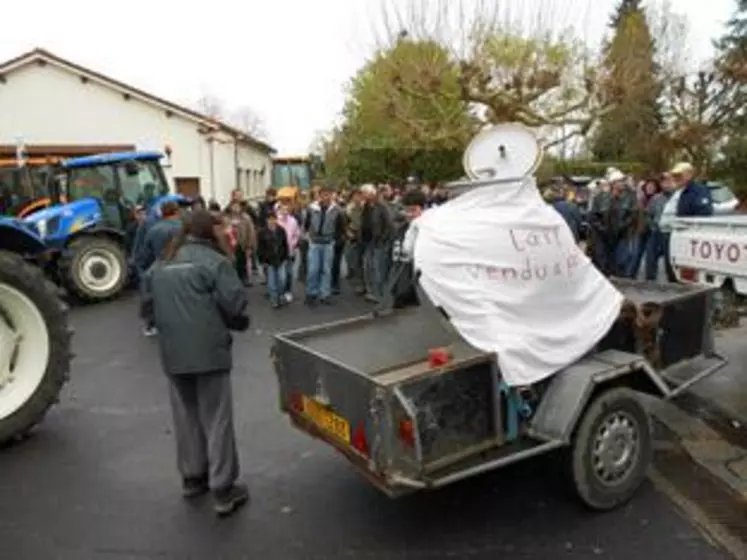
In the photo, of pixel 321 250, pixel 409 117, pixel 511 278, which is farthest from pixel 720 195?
pixel 511 278

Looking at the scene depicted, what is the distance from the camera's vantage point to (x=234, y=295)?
14.3ft

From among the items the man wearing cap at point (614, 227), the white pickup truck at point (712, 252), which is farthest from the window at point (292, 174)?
the white pickup truck at point (712, 252)

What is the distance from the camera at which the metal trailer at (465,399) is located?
3.78 m

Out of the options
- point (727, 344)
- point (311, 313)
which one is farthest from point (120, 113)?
point (727, 344)

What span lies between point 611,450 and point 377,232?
24.3 ft

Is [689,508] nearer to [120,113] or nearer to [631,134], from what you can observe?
[120,113]

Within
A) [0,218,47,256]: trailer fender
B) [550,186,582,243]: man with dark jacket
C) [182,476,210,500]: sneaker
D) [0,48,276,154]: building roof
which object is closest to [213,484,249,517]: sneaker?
[182,476,210,500]: sneaker

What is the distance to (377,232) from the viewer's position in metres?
11.5

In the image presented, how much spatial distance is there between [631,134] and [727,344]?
83.8 feet

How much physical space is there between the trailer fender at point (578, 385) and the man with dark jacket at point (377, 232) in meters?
7.06

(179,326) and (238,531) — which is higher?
(179,326)

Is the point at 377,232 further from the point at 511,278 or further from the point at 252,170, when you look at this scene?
the point at 252,170

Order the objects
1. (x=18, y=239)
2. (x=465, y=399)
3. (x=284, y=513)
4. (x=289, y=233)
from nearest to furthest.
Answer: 1. (x=465, y=399)
2. (x=284, y=513)
3. (x=18, y=239)
4. (x=289, y=233)

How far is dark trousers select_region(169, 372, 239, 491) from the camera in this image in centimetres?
446
